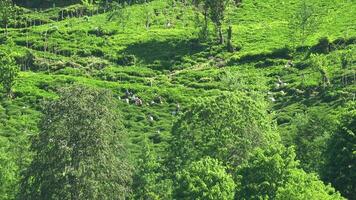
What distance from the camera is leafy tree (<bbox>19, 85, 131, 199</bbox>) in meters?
65.6

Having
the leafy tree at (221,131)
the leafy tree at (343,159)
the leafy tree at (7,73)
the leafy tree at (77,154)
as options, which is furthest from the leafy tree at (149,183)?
the leafy tree at (7,73)

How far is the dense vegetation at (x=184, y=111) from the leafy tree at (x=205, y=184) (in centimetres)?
14

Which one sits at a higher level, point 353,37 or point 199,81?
point 353,37

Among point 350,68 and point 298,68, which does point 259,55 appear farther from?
point 350,68

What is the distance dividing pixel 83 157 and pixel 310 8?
127 metres

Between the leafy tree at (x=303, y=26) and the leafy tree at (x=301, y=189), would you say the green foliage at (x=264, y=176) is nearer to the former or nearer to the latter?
the leafy tree at (x=301, y=189)

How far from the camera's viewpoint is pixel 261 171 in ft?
201

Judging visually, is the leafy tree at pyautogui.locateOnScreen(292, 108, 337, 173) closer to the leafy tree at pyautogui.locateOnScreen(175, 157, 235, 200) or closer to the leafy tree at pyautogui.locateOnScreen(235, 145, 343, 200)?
the leafy tree at pyautogui.locateOnScreen(235, 145, 343, 200)

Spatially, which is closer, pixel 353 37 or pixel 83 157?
pixel 83 157

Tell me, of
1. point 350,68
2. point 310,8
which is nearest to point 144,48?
point 310,8

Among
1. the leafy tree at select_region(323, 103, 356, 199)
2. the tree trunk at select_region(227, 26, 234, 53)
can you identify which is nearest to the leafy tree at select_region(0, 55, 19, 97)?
the tree trunk at select_region(227, 26, 234, 53)

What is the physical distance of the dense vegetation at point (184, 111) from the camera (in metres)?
A: 65.5

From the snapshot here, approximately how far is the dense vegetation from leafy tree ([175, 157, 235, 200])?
0.44 feet

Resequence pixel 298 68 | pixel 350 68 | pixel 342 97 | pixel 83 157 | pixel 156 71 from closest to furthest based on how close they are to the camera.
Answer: pixel 83 157
pixel 342 97
pixel 350 68
pixel 298 68
pixel 156 71
